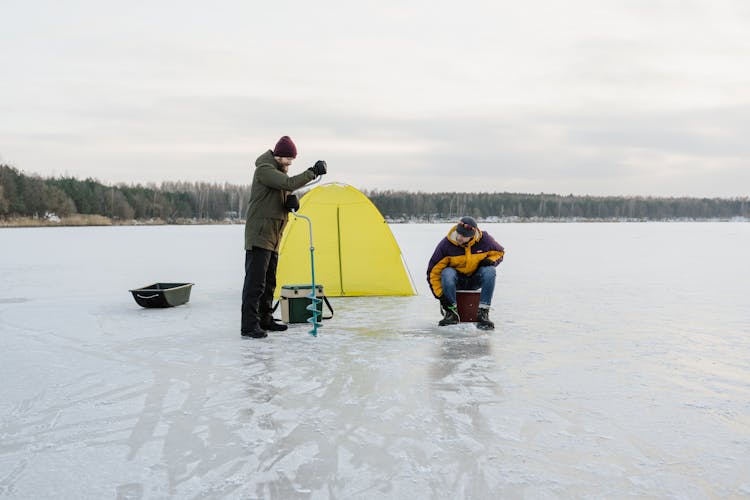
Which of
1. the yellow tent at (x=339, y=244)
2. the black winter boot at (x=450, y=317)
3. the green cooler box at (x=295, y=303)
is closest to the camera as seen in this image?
the black winter boot at (x=450, y=317)

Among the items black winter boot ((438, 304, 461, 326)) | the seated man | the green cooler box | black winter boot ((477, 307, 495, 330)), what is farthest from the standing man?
black winter boot ((477, 307, 495, 330))

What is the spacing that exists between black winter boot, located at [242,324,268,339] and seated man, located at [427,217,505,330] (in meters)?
1.74

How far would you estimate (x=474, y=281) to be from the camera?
6.11 m

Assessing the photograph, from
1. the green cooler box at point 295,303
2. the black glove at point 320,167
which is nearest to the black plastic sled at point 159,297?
the green cooler box at point 295,303

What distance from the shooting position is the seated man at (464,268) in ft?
19.4

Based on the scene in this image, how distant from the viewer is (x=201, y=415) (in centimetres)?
331

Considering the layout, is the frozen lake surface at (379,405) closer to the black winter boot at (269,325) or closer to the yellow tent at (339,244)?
the black winter boot at (269,325)

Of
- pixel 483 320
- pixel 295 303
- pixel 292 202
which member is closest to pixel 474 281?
pixel 483 320

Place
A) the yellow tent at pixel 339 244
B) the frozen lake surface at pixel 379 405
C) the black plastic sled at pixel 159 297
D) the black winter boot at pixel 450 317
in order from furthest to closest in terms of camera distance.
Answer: the yellow tent at pixel 339 244 < the black plastic sled at pixel 159 297 < the black winter boot at pixel 450 317 < the frozen lake surface at pixel 379 405

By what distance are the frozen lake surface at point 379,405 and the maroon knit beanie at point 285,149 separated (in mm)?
1678

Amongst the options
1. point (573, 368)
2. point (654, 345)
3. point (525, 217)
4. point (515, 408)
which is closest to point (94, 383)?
point (515, 408)

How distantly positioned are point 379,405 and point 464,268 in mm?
2823

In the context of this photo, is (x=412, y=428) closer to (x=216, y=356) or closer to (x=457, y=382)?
(x=457, y=382)

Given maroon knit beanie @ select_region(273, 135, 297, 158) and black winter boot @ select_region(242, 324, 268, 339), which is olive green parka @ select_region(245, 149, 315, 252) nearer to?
maroon knit beanie @ select_region(273, 135, 297, 158)
